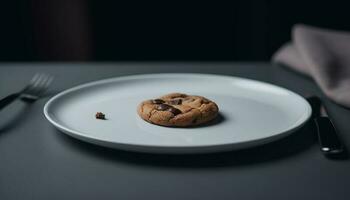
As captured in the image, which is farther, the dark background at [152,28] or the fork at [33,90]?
the dark background at [152,28]

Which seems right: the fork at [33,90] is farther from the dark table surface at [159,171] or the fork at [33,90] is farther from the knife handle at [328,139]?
the knife handle at [328,139]

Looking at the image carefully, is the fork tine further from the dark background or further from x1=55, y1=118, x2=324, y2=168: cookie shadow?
the dark background

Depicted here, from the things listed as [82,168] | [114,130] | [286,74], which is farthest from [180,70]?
[82,168]

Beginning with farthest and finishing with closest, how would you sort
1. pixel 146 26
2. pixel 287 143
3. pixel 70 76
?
pixel 146 26 < pixel 70 76 < pixel 287 143

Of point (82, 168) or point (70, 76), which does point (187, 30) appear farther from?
Result: point (82, 168)

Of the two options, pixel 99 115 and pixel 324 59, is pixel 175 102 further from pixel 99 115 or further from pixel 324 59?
pixel 324 59

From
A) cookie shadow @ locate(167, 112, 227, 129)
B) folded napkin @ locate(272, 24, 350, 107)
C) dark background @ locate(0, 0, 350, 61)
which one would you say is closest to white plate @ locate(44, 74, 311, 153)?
cookie shadow @ locate(167, 112, 227, 129)

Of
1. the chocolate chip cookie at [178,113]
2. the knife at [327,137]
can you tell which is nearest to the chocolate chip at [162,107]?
the chocolate chip cookie at [178,113]
